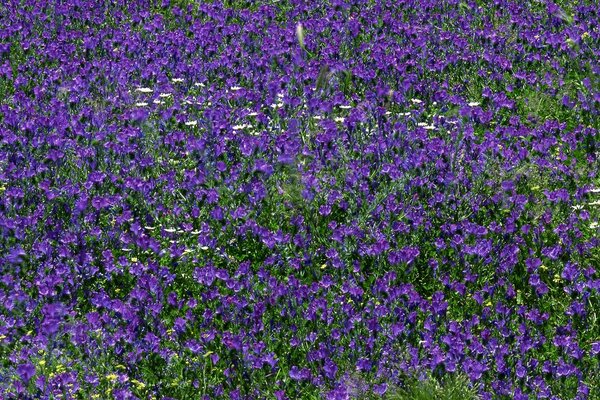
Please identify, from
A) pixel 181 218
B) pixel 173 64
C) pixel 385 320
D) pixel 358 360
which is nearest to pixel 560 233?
pixel 385 320

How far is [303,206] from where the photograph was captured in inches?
245

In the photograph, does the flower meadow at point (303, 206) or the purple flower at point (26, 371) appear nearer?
the purple flower at point (26, 371)

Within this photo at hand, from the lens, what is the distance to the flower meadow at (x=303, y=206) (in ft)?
16.2

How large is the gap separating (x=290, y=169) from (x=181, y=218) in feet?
2.85

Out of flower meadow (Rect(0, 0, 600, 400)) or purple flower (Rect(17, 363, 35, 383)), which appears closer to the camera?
purple flower (Rect(17, 363, 35, 383))

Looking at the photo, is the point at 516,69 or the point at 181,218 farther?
the point at 516,69

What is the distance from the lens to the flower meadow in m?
4.93

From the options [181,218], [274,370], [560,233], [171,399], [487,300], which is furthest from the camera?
[181,218]

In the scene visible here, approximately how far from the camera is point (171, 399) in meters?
4.63

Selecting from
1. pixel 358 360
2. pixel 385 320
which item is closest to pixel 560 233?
pixel 385 320

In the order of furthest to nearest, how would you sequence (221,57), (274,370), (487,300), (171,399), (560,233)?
(221,57), (560,233), (487,300), (274,370), (171,399)

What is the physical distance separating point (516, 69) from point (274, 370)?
408cm

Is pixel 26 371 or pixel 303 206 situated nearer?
pixel 26 371

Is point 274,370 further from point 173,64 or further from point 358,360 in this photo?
point 173,64
